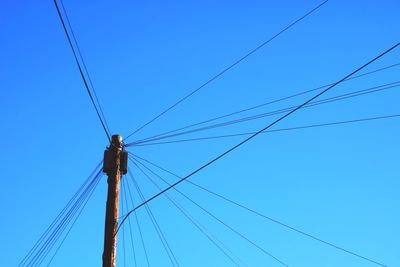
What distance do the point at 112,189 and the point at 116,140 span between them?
3.34 ft

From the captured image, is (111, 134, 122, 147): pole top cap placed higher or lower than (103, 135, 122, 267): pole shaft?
higher

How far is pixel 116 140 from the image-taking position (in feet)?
32.6

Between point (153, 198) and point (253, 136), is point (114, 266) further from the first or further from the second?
point (253, 136)

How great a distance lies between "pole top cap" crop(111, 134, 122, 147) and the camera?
388 inches

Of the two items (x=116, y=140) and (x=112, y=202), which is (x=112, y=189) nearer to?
(x=112, y=202)

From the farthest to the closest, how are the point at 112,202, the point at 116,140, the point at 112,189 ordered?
the point at 116,140
the point at 112,189
the point at 112,202

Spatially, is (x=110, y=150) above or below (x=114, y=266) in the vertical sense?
above

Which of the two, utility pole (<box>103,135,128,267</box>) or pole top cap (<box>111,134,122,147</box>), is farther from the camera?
pole top cap (<box>111,134,122,147</box>)

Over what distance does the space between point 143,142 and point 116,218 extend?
214cm

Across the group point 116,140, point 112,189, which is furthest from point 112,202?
point 116,140

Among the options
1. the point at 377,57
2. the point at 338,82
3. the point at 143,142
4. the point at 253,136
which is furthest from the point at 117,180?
the point at 377,57

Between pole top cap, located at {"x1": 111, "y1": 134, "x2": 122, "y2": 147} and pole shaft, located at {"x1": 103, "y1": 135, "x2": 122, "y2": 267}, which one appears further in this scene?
pole top cap, located at {"x1": 111, "y1": 134, "x2": 122, "y2": 147}

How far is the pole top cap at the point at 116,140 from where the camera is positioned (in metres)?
9.87

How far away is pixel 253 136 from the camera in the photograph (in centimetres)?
913
